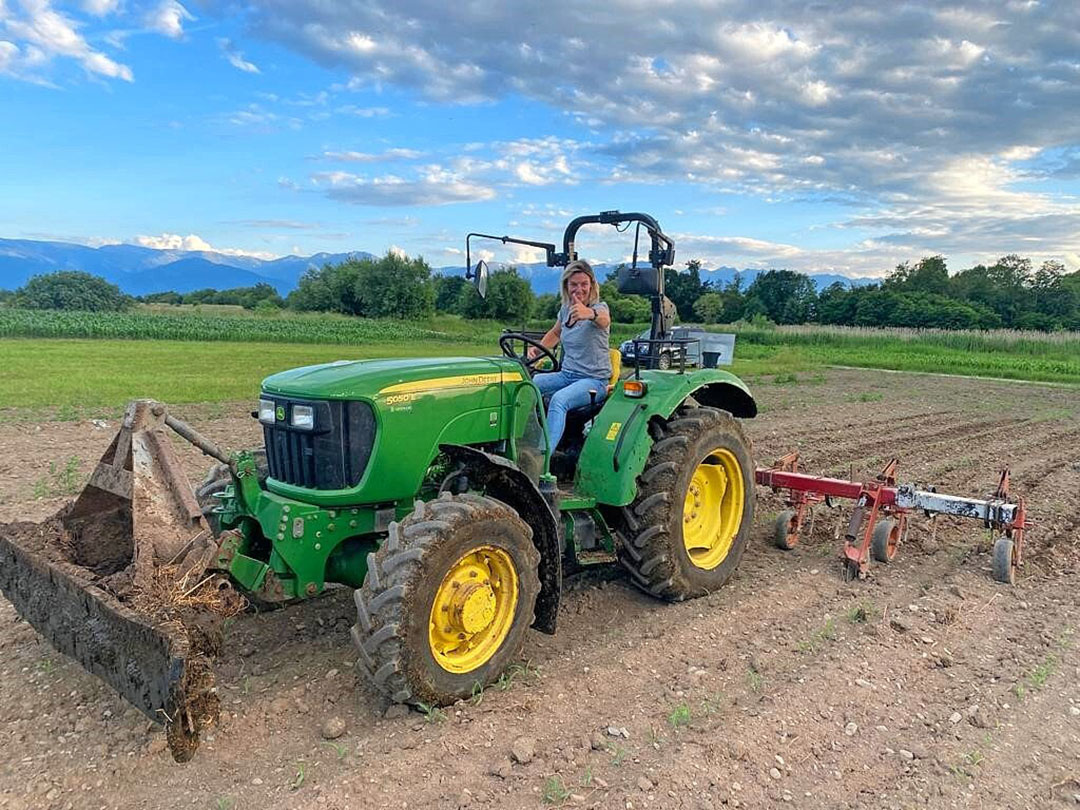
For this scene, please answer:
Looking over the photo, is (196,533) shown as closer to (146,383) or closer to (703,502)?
(703,502)

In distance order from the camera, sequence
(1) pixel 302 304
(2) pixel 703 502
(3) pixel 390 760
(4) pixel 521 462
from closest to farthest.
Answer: (3) pixel 390 760
(4) pixel 521 462
(2) pixel 703 502
(1) pixel 302 304

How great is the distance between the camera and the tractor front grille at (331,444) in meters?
3.73

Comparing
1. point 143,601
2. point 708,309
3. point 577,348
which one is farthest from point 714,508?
point 708,309

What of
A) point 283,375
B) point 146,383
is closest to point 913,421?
point 283,375

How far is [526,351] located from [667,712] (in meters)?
2.43

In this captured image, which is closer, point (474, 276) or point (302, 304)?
point (474, 276)

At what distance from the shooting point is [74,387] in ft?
51.8

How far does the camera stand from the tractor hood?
374 cm

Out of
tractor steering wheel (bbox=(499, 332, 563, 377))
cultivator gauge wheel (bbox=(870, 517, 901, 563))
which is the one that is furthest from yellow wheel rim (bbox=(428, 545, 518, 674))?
cultivator gauge wheel (bbox=(870, 517, 901, 563))

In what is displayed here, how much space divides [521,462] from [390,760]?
1.76 m

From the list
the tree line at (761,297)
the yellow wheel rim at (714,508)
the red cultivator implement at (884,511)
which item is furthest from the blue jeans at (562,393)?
the tree line at (761,297)

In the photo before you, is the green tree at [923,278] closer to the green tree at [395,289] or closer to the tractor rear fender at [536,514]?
the green tree at [395,289]

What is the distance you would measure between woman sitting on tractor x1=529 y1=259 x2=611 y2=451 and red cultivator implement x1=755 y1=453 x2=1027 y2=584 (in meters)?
1.98

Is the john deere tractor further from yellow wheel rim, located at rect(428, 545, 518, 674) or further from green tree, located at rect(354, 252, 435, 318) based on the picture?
green tree, located at rect(354, 252, 435, 318)
